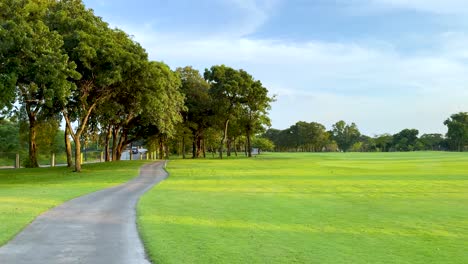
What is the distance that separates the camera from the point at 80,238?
8797mm

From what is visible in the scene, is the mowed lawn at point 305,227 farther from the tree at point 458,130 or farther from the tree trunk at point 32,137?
the tree at point 458,130

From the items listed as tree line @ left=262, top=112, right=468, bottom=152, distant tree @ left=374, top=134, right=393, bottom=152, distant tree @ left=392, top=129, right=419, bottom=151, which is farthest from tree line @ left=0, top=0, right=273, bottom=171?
distant tree @ left=374, top=134, right=393, bottom=152

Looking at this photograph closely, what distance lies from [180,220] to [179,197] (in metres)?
5.43

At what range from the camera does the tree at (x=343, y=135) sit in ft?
538

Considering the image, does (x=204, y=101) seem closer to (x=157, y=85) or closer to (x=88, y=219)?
(x=157, y=85)

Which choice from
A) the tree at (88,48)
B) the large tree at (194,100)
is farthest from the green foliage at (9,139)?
the tree at (88,48)

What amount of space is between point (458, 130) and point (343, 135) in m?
43.7

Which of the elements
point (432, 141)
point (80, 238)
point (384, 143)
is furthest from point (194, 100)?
point (432, 141)

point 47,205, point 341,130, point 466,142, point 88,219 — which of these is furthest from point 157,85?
point 341,130

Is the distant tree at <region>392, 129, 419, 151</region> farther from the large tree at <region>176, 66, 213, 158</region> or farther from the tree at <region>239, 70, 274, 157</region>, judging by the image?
the large tree at <region>176, 66, 213, 158</region>

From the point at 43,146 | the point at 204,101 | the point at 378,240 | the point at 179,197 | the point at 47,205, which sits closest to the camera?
the point at 378,240

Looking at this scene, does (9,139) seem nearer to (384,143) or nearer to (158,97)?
(158,97)

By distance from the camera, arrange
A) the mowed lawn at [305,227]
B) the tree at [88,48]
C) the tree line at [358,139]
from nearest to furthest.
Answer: the mowed lawn at [305,227] < the tree at [88,48] < the tree line at [358,139]

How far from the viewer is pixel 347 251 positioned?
7.96 metres
